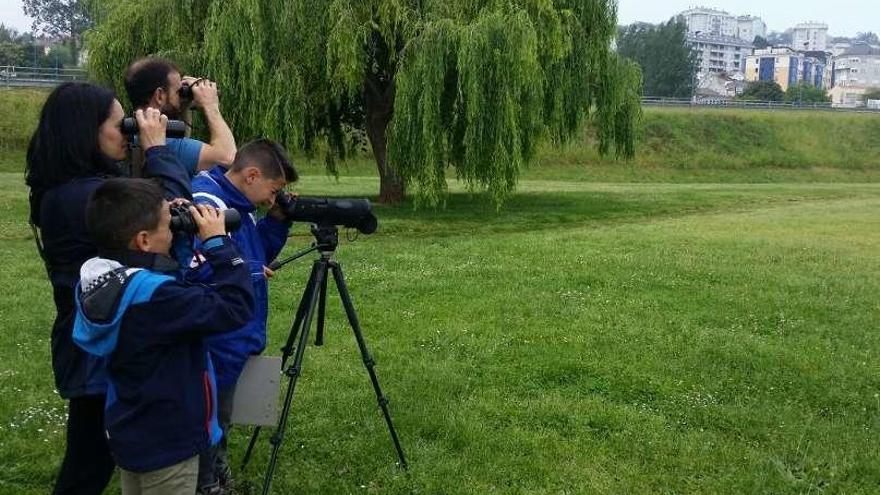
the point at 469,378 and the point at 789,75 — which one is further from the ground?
the point at 789,75

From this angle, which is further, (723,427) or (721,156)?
(721,156)

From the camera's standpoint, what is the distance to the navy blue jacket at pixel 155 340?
264 cm

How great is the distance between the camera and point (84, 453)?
318 cm

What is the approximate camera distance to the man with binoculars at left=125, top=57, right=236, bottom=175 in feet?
11.3

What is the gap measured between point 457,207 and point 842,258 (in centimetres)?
842

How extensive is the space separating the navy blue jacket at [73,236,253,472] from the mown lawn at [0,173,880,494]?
1435 mm

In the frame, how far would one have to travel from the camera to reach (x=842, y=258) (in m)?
11.3

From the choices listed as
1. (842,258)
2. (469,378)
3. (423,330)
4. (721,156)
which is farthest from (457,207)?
(721,156)

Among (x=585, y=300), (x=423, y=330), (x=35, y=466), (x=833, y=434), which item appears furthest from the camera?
(x=585, y=300)

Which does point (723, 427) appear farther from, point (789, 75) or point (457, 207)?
point (789, 75)

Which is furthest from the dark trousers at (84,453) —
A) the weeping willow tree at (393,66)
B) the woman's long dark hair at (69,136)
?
the weeping willow tree at (393,66)

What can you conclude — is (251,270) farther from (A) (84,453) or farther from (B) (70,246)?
(A) (84,453)

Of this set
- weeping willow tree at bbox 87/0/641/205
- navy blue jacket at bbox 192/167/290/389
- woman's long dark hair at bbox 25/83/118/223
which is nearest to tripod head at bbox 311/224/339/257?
navy blue jacket at bbox 192/167/290/389

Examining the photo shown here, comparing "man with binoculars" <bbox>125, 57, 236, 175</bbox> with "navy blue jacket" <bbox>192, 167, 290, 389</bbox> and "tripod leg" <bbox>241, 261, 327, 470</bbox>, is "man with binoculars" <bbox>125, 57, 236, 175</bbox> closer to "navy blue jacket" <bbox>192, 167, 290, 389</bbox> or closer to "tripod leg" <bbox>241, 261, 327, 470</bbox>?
"navy blue jacket" <bbox>192, 167, 290, 389</bbox>
